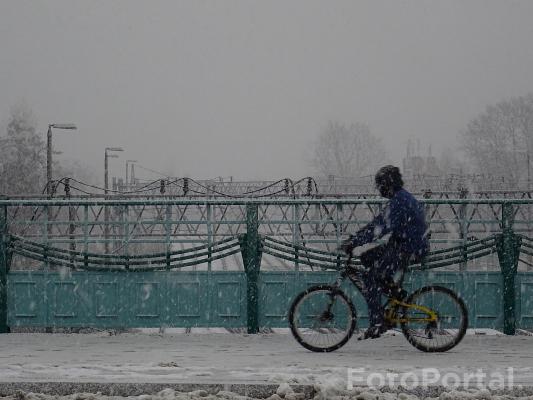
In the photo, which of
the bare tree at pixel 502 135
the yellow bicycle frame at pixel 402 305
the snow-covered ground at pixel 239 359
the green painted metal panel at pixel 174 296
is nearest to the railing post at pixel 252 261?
the green painted metal panel at pixel 174 296

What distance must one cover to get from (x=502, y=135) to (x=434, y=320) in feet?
241

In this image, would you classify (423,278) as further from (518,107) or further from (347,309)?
(518,107)

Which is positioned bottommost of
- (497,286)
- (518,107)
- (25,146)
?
(497,286)

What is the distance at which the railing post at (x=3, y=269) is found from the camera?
951cm

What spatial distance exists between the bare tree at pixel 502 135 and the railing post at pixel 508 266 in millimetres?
70050

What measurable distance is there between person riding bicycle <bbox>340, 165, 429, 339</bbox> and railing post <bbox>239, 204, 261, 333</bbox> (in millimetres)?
1749

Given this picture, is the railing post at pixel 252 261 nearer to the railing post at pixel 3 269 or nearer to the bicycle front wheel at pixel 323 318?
the bicycle front wheel at pixel 323 318

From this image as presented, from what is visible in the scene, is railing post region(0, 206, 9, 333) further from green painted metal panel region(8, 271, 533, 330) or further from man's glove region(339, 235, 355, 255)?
man's glove region(339, 235, 355, 255)

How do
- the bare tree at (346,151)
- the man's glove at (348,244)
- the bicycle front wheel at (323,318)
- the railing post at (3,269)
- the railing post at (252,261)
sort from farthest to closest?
the bare tree at (346,151) < the railing post at (3,269) < the railing post at (252,261) < the bicycle front wheel at (323,318) < the man's glove at (348,244)

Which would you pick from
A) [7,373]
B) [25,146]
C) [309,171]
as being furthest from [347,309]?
[309,171]

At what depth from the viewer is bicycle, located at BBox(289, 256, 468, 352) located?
8.03 m

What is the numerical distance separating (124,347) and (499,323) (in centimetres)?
436

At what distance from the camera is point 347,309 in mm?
8117

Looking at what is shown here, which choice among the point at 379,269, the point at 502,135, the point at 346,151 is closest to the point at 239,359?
the point at 379,269
